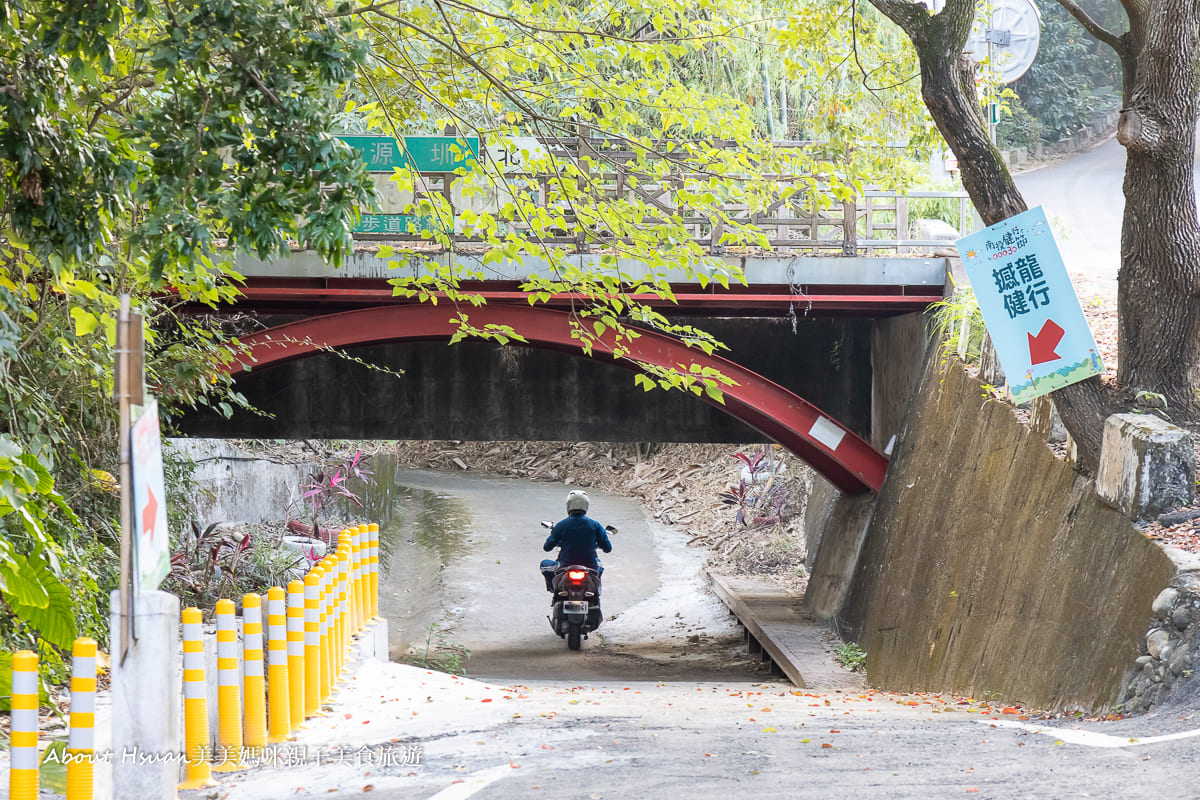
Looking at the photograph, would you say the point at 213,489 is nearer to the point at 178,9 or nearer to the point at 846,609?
the point at 846,609

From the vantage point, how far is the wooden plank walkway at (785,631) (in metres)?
10.7

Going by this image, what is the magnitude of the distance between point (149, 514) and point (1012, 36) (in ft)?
30.2

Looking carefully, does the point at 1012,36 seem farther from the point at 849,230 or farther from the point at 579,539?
the point at 579,539

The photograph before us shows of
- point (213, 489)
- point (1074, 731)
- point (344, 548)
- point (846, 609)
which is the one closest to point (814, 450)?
point (846, 609)

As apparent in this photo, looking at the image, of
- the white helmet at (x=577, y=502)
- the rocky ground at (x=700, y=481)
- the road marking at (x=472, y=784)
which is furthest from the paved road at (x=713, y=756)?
the rocky ground at (x=700, y=481)

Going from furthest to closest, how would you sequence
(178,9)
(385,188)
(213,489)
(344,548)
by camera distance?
1. (213,489)
2. (385,188)
3. (344,548)
4. (178,9)

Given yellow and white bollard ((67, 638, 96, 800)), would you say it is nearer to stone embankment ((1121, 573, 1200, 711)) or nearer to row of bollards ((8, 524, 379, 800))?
row of bollards ((8, 524, 379, 800))

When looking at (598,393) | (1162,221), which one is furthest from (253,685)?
(598,393)

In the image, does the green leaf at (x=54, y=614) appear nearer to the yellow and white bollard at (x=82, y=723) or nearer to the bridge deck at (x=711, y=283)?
the yellow and white bollard at (x=82, y=723)

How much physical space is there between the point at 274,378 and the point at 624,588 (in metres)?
6.86

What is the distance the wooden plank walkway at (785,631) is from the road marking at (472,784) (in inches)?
254

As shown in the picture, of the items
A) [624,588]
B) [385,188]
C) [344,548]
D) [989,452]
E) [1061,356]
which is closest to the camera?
[1061,356]

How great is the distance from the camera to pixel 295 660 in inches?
231

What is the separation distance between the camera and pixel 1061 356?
754 cm
